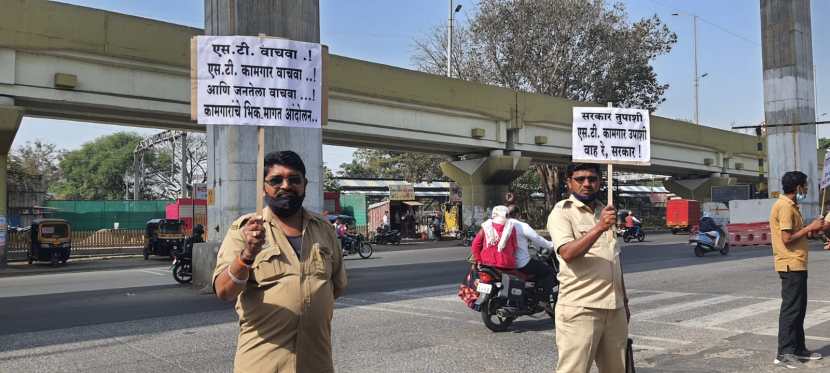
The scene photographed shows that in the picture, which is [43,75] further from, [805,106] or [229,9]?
[805,106]

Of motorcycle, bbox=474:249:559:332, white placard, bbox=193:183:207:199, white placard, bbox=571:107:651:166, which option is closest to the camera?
white placard, bbox=571:107:651:166

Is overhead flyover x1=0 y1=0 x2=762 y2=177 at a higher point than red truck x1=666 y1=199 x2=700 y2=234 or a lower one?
higher

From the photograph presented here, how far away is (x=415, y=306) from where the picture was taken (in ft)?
35.0

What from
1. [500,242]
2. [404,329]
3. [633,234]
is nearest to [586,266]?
[500,242]

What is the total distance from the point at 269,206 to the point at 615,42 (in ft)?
135

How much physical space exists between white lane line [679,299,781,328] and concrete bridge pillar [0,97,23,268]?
1734 centimetres

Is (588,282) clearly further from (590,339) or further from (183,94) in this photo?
(183,94)

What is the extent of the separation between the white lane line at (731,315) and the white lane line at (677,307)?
501 millimetres

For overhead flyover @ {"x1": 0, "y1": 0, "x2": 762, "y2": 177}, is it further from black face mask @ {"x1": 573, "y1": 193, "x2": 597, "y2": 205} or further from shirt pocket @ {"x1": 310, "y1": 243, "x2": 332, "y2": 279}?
shirt pocket @ {"x1": 310, "y1": 243, "x2": 332, "y2": 279}

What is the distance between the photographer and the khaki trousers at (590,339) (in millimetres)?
3863

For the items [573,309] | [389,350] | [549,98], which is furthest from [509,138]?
[573,309]

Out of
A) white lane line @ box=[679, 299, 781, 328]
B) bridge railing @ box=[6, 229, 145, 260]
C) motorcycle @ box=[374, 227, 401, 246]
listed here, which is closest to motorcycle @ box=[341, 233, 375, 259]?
motorcycle @ box=[374, 227, 401, 246]

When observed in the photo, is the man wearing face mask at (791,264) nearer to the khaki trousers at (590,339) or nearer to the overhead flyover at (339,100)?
the khaki trousers at (590,339)

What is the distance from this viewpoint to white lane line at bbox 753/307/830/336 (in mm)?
8086
